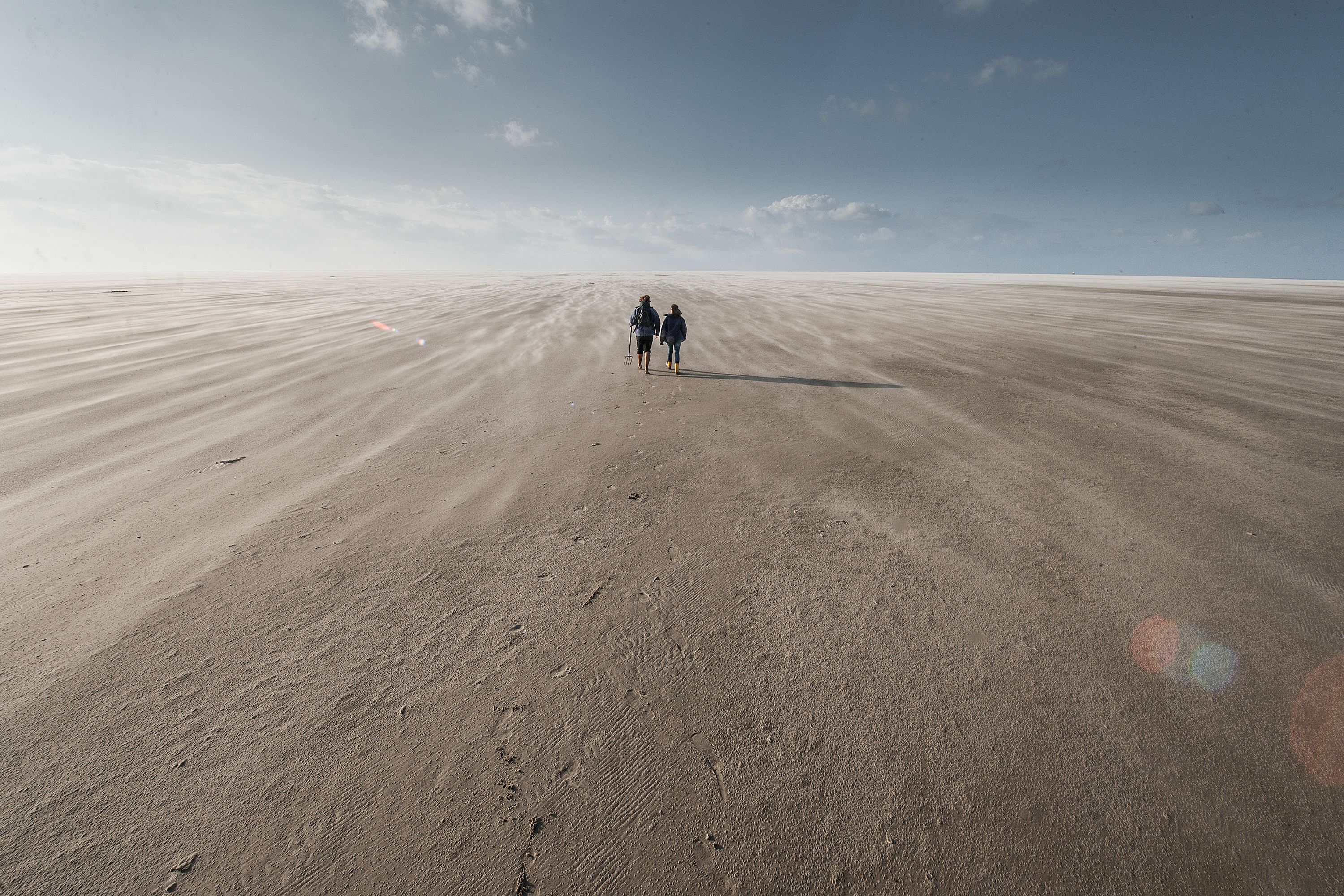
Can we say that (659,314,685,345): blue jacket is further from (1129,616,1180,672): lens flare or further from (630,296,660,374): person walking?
(1129,616,1180,672): lens flare

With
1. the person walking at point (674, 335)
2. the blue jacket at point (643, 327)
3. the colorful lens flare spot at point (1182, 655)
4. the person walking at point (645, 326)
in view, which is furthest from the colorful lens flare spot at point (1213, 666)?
the blue jacket at point (643, 327)

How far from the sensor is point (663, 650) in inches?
122

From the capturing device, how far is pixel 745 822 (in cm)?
219

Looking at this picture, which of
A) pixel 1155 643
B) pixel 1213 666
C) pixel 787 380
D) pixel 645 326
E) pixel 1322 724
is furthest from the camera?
pixel 645 326

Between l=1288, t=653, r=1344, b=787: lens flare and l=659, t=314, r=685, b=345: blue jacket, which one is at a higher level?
l=659, t=314, r=685, b=345: blue jacket

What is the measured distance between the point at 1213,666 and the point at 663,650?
3118mm

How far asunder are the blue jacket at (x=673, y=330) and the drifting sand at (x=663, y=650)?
11.4 feet

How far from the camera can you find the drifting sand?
2.12 meters

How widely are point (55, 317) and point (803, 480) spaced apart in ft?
87.9

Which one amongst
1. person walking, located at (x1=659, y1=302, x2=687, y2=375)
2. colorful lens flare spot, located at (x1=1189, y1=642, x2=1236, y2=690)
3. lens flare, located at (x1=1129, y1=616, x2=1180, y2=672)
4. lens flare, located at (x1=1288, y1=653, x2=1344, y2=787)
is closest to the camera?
lens flare, located at (x1=1288, y1=653, x2=1344, y2=787)

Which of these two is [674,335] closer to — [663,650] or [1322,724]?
[663,650]

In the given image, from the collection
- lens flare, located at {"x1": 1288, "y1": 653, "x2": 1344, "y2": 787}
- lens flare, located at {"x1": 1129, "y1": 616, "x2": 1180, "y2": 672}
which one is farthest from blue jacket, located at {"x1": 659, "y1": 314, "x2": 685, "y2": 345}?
lens flare, located at {"x1": 1288, "y1": 653, "x2": 1344, "y2": 787}

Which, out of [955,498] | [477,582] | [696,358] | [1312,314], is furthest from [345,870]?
[1312,314]

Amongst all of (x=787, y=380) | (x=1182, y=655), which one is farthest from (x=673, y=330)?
(x=1182, y=655)
